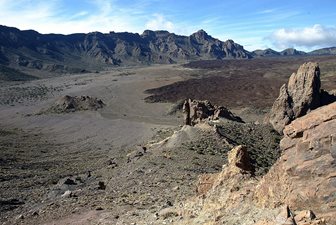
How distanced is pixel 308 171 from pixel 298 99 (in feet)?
94.0

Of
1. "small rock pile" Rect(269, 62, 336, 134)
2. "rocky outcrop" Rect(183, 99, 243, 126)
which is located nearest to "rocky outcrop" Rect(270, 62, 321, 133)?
→ "small rock pile" Rect(269, 62, 336, 134)

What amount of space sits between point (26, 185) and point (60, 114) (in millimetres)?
39376

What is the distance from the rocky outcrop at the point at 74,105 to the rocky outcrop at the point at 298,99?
126ft

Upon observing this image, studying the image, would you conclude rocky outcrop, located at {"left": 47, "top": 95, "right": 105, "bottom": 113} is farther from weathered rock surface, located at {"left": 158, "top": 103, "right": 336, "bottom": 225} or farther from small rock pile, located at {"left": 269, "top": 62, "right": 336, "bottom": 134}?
weathered rock surface, located at {"left": 158, "top": 103, "right": 336, "bottom": 225}

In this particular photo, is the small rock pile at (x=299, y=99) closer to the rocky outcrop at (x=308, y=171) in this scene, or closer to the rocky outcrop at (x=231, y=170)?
the rocky outcrop at (x=231, y=170)

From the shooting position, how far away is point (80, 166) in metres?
37.2

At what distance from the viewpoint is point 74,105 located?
240 ft

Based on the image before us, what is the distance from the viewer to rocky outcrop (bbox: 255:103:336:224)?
1185 cm

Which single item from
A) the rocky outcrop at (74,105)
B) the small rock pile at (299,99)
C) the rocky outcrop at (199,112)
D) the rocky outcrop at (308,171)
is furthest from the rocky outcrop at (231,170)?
the rocky outcrop at (74,105)

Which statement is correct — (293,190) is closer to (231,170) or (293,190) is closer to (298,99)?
(231,170)

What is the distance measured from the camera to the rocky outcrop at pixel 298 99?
129 ft

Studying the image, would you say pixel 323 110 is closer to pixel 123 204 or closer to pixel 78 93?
pixel 123 204

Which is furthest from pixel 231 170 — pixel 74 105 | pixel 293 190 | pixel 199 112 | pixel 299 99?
pixel 74 105

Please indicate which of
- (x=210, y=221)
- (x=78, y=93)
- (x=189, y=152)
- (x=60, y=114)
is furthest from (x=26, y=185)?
(x=78, y=93)
